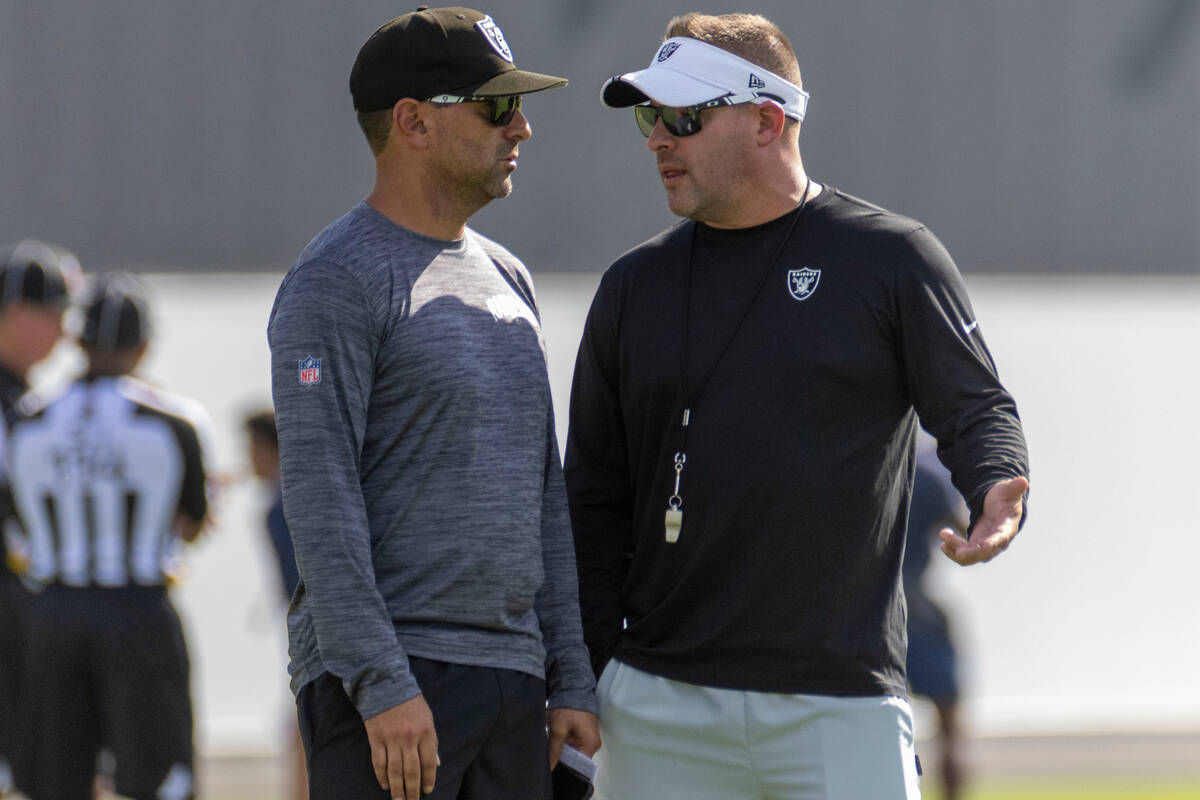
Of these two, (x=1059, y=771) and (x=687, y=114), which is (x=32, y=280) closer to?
(x=687, y=114)

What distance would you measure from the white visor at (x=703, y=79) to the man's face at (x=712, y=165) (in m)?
0.04

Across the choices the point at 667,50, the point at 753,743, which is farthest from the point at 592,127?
the point at 753,743

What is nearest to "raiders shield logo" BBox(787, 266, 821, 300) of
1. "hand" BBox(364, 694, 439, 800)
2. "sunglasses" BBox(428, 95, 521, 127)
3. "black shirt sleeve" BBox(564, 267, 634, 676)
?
"black shirt sleeve" BBox(564, 267, 634, 676)

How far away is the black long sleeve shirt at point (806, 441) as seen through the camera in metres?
2.44

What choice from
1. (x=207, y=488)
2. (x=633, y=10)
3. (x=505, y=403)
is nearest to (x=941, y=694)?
(x=207, y=488)

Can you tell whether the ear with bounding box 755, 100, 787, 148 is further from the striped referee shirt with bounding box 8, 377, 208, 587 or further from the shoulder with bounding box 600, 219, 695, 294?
the striped referee shirt with bounding box 8, 377, 208, 587

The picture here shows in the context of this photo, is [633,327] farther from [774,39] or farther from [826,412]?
[774,39]

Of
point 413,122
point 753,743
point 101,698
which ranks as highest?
point 413,122

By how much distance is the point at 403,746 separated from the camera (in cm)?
210

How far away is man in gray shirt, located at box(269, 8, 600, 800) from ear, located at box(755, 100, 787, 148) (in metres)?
0.43

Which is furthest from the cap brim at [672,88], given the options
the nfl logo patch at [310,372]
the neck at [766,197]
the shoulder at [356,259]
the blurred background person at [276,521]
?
the blurred background person at [276,521]

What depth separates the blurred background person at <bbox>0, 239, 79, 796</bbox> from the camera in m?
4.79

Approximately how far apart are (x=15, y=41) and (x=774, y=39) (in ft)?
18.2

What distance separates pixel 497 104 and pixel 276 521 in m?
2.77
